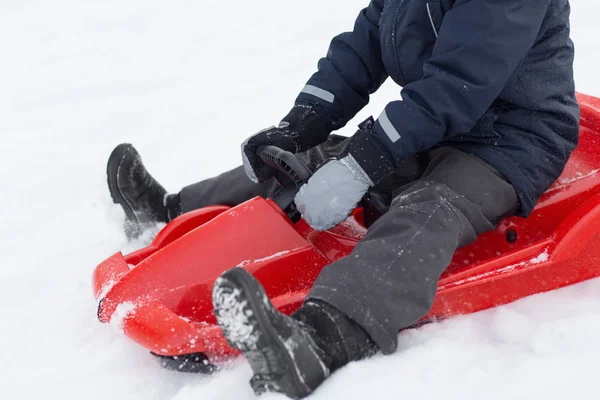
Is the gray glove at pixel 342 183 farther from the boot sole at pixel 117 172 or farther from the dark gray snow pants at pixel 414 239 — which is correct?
the boot sole at pixel 117 172

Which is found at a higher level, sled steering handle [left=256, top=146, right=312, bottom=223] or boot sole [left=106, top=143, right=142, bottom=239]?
boot sole [left=106, top=143, right=142, bottom=239]

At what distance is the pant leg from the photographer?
3.81ft

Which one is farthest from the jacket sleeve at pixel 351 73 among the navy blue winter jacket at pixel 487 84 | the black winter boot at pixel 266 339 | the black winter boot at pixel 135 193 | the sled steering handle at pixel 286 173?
the black winter boot at pixel 266 339

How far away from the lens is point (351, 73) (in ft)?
6.05

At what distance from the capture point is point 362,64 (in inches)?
72.6

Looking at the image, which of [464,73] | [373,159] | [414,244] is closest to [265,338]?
[414,244]

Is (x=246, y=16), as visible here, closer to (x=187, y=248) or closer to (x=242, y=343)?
(x=187, y=248)

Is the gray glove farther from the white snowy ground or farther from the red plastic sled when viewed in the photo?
the white snowy ground

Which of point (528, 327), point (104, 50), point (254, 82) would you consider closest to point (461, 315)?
point (528, 327)

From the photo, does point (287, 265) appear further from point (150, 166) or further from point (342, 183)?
point (150, 166)

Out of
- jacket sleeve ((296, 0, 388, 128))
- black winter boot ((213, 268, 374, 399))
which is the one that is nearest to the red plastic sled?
black winter boot ((213, 268, 374, 399))

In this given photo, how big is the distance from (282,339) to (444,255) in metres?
0.40

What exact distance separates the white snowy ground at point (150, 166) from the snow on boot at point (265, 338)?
0.05 m

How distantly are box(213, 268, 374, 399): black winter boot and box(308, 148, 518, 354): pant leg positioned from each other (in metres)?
Answer: 0.11
